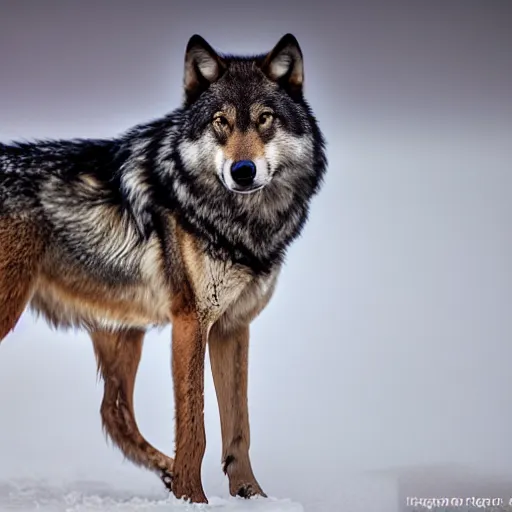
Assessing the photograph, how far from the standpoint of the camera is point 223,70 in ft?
10.3

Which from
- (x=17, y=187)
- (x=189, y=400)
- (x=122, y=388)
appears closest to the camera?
(x=189, y=400)

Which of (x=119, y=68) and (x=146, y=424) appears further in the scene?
(x=119, y=68)

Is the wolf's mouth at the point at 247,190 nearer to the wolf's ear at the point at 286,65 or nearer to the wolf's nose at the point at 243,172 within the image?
the wolf's nose at the point at 243,172

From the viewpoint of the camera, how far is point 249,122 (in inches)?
121

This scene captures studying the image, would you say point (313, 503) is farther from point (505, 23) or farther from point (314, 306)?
point (505, 23)

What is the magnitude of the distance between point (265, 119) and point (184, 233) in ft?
1.53

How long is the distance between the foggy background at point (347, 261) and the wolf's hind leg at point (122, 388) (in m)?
0.03

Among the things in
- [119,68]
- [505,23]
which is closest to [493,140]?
[505,23]

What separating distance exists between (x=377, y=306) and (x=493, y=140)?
773mm

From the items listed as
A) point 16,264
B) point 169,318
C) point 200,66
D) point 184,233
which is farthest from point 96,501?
point 200,66

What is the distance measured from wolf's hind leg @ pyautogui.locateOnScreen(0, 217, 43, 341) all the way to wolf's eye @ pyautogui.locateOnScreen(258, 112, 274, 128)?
32.6 inches

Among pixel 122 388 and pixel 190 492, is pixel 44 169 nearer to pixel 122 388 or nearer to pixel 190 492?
pixel 122 388

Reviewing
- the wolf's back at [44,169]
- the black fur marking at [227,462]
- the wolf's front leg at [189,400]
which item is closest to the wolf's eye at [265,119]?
the wolf's back at [44,169]

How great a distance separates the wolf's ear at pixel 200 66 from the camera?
3150 mm
